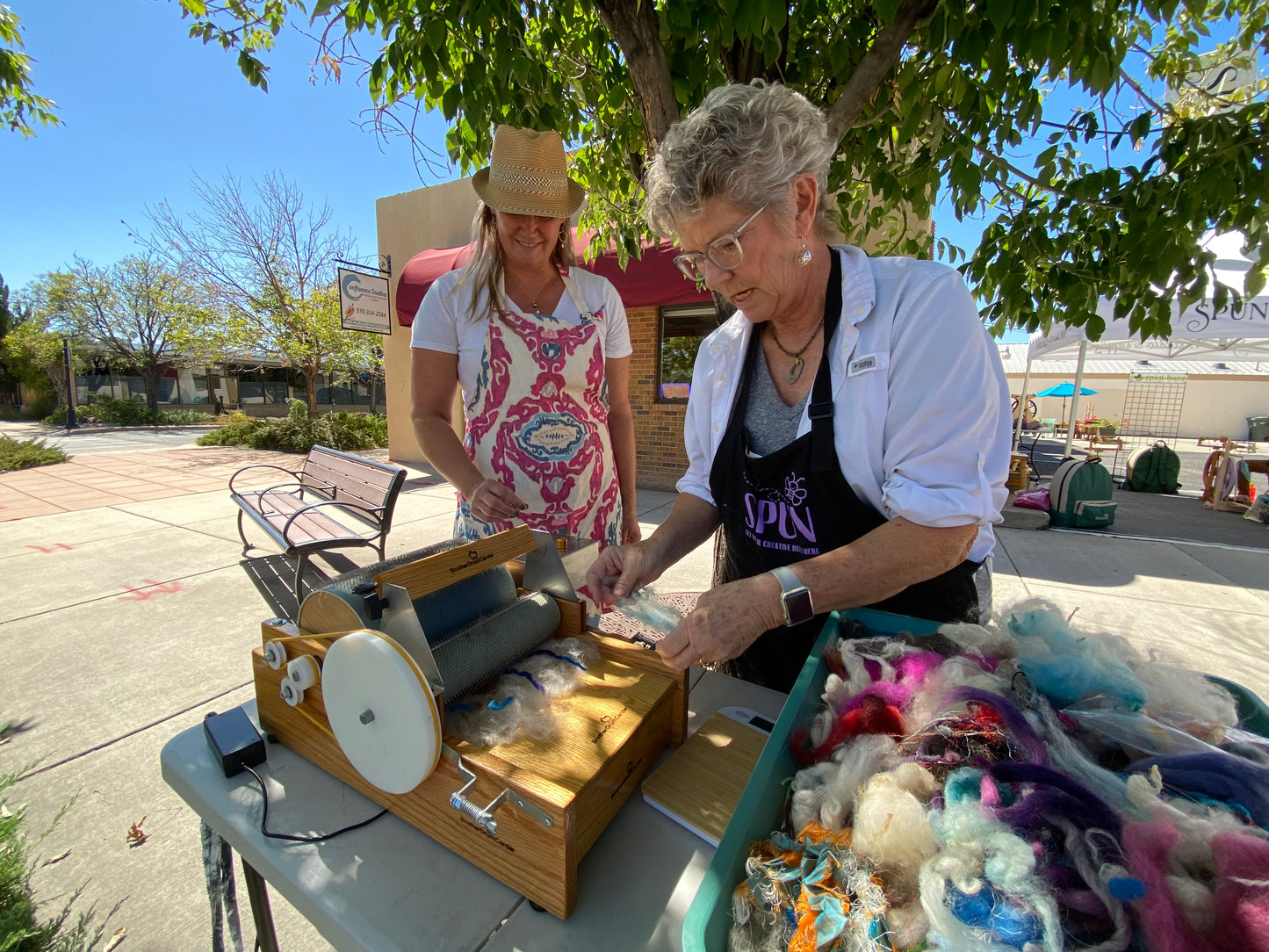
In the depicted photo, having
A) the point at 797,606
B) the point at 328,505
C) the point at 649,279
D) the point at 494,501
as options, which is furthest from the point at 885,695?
the point at 649,279

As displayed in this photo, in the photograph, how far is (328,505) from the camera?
3.61m

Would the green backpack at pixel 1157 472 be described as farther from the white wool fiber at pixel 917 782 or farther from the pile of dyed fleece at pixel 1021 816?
the white wool fiber at pixel 917 782

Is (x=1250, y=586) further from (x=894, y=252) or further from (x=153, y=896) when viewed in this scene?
(x=153, y=896)

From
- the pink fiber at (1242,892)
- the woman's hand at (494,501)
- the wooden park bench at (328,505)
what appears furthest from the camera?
the wooden park bench at (328,505)

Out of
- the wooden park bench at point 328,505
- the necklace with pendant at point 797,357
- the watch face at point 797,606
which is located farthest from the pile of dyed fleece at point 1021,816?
the wooden park bench at point 328,505

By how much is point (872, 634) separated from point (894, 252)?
2.26 metres

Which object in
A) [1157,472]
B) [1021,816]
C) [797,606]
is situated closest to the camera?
[1021,816]

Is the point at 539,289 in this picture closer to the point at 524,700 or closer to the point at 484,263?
the point at 484,263

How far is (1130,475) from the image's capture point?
872 centimetres

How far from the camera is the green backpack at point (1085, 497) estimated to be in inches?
218

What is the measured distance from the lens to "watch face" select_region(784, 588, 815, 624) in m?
0.92

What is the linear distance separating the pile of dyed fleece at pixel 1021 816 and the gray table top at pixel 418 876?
0.20m

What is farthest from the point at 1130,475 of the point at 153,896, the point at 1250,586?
the point at 153,896

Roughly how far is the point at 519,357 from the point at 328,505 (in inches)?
104
